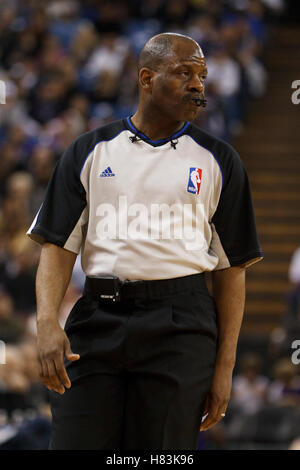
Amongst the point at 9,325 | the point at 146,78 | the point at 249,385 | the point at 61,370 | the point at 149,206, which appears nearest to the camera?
the point at 61,370

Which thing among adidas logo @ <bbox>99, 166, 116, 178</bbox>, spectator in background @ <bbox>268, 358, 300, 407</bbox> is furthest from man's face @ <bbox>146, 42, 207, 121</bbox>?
spectator in background @ <bbox>268, 358, 300, 407</bbox>

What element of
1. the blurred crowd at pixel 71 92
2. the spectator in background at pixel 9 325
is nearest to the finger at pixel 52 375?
the blurred crowd at pixel 71 92

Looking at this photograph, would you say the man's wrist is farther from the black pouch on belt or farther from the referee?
the black pouch on belt

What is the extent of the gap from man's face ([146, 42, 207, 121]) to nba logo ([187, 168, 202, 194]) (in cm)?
16

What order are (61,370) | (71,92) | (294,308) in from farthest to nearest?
(71,92) < (294,308) < (61,370)

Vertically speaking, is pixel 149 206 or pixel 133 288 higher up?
pixel 149 206

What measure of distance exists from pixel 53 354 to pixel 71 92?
6.43m

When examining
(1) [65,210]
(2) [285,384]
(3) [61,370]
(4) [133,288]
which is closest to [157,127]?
(1) [65,210]

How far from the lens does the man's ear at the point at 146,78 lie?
249 cm

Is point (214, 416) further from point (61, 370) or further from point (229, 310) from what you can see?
point (61, 370)

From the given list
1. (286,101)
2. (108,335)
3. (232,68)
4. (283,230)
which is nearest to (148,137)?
(108,335)

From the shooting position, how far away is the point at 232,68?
8.52 m

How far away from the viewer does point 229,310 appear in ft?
8.14
